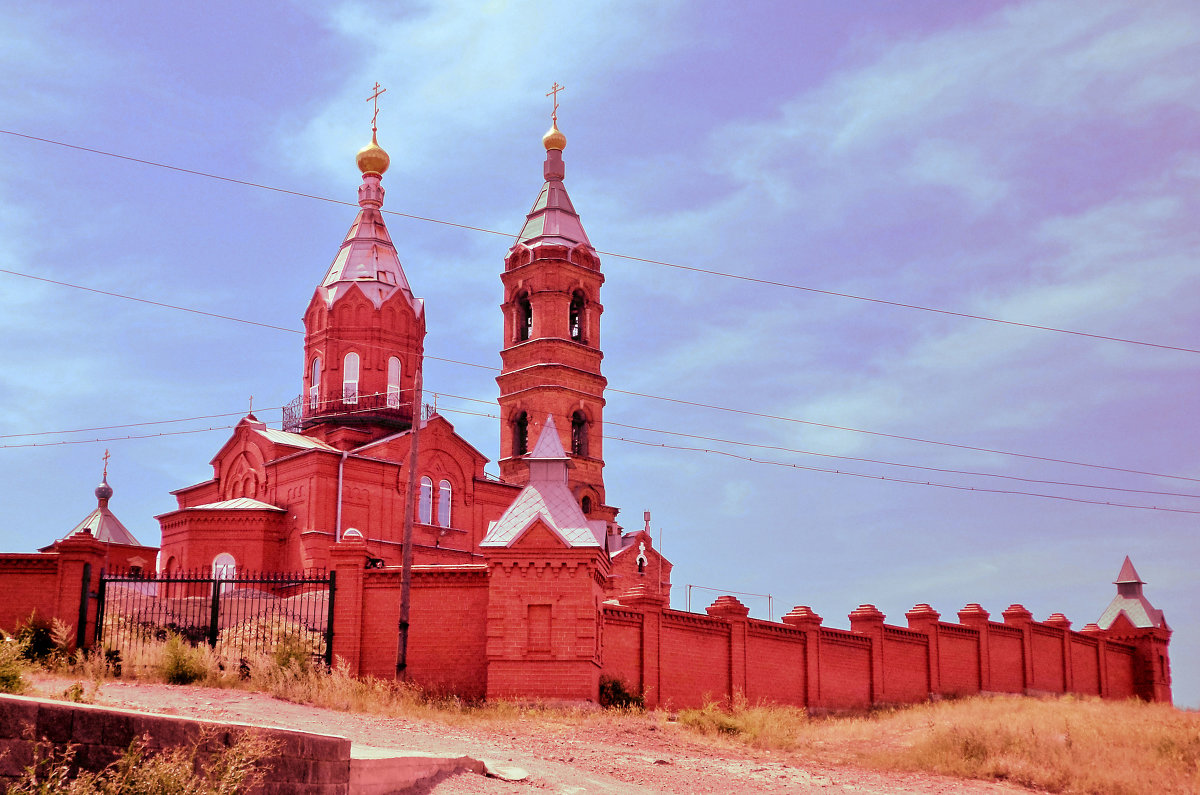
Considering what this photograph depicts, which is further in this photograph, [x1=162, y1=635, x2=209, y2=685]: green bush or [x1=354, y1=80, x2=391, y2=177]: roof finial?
[x1=354, y1=80, x2=391, y2=177]: roof finial

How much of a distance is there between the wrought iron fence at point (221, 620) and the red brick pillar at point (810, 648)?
10.5 metres

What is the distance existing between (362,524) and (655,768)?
19.9m

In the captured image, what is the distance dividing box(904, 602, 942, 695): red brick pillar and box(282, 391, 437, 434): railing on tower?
14.8m

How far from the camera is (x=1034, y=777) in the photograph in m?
17.1

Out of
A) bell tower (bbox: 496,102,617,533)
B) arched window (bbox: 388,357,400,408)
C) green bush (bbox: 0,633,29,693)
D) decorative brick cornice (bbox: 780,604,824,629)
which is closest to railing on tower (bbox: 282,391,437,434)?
arched window (bbox: 388,357,400,408)

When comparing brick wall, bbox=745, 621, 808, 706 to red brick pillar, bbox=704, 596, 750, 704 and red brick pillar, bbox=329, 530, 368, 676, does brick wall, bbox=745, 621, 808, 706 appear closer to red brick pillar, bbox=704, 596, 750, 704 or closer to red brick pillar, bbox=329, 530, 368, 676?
red brick pillar, bbox=704, 596, 750, 704

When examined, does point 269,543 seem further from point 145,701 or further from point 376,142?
point 145,701

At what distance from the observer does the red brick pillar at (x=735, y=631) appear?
24.7m

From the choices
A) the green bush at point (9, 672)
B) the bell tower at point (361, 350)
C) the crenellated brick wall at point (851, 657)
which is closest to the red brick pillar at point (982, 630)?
the crenellated brick wall at point (851, 657)

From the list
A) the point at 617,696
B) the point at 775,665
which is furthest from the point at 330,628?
the point at 775,665

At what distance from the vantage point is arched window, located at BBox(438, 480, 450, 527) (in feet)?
118

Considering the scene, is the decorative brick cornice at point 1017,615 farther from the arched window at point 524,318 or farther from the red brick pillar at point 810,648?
the arched window at point 524,318

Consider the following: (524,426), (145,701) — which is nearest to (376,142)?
(524,426)

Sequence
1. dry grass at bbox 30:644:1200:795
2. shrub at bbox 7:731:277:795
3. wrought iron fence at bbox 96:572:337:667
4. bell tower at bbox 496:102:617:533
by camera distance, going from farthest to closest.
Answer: bell tower at bbox 496:102:617:533, wrought iron fence at bbox 96:572:337:667, dry grass at bbox 30:644:1200:795, shrub at bbox 7:731:277:795
